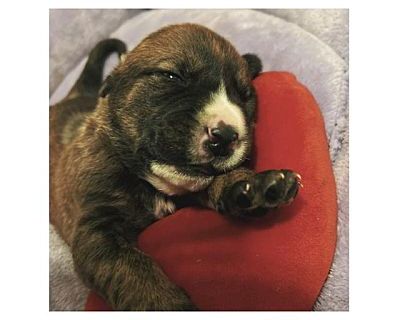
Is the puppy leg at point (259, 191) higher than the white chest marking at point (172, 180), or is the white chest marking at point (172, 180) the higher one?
the puppy leg at point (259, 191)

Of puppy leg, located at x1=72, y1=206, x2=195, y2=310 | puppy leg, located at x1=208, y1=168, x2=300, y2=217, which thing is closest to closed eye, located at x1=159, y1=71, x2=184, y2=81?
puppy leg, located at x1=208, y1=168, x2=300, y2=217

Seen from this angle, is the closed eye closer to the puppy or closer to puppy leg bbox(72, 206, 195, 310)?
the puppy

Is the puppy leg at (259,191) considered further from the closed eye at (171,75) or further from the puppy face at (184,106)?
the closed eye at (171,75)

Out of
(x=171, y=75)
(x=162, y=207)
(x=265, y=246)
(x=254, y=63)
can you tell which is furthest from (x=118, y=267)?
(x=254, y=63)

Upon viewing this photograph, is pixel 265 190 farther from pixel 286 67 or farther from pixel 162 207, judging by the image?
pixel 286 67

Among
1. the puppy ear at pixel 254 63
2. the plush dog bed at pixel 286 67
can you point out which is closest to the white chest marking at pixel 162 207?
the plush dog bed at pixel 286 67
